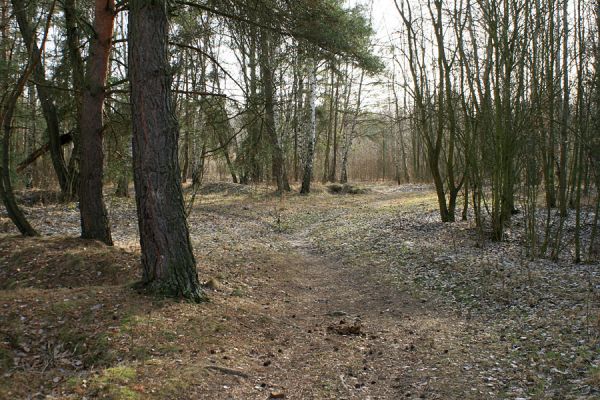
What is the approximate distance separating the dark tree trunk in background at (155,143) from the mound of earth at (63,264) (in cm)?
156

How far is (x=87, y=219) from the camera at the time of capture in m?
8.52

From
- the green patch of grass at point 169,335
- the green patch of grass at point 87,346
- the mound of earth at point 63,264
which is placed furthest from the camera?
the mound of earth at point 63,264

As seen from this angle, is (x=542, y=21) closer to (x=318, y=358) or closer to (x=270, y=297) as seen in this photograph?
(x=270, y=297)

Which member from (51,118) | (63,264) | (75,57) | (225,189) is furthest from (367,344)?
(225,189)

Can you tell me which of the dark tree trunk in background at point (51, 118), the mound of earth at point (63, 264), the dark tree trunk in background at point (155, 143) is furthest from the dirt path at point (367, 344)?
the dark tree trunk in background at point (51, 118)

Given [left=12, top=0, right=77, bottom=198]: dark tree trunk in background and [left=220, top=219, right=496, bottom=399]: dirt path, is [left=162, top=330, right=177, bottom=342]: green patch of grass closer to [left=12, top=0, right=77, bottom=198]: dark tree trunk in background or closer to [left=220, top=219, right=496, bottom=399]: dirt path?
[left=220, top=219, right=496, bottom=399]: dirt path

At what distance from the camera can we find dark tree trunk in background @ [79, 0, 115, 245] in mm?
8133

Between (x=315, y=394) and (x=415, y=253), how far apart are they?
6.31m

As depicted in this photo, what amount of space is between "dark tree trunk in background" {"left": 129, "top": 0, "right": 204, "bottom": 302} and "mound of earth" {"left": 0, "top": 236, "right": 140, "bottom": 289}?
156 cm

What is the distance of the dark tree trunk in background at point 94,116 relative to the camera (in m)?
8.13

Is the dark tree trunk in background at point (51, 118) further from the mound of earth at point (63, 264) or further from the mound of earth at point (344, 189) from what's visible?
the mound of earth at point (344, 189)

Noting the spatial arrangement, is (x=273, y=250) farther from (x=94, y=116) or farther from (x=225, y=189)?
(x=225, y=189)

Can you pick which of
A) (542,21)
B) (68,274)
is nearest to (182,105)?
(68,274)

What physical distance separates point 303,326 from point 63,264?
4091mm
